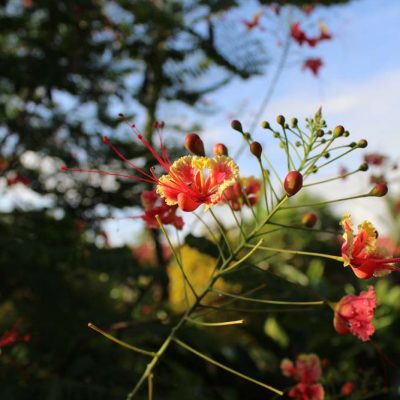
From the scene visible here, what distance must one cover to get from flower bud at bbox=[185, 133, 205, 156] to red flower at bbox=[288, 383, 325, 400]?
70 cm

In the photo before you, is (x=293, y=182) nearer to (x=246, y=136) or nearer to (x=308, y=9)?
(x=246, y=136)

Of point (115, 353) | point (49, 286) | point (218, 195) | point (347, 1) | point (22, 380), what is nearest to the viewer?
point (218, 195)

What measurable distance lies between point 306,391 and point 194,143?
2.43 feet

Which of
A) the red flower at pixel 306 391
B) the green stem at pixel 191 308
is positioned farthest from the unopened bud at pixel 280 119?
the red flower at pixel 306 391

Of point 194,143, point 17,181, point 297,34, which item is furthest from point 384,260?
point 17,181

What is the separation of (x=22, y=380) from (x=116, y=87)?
255cm

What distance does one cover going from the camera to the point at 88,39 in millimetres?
3820

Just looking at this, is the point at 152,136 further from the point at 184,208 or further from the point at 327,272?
the point at 327,272

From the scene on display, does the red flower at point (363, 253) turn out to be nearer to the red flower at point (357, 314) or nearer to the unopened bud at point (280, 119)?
the red flower at point (357, 314)

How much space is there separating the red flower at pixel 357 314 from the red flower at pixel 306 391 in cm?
33

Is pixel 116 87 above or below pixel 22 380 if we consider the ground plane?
above

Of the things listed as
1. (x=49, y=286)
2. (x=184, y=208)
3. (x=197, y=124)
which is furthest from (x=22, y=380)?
(x=197, y=124)

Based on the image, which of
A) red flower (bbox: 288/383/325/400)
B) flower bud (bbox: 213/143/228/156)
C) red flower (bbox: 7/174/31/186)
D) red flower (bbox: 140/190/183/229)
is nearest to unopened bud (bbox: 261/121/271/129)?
flower bud (bbox: 213/143/228/156)

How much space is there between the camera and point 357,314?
1146mm
